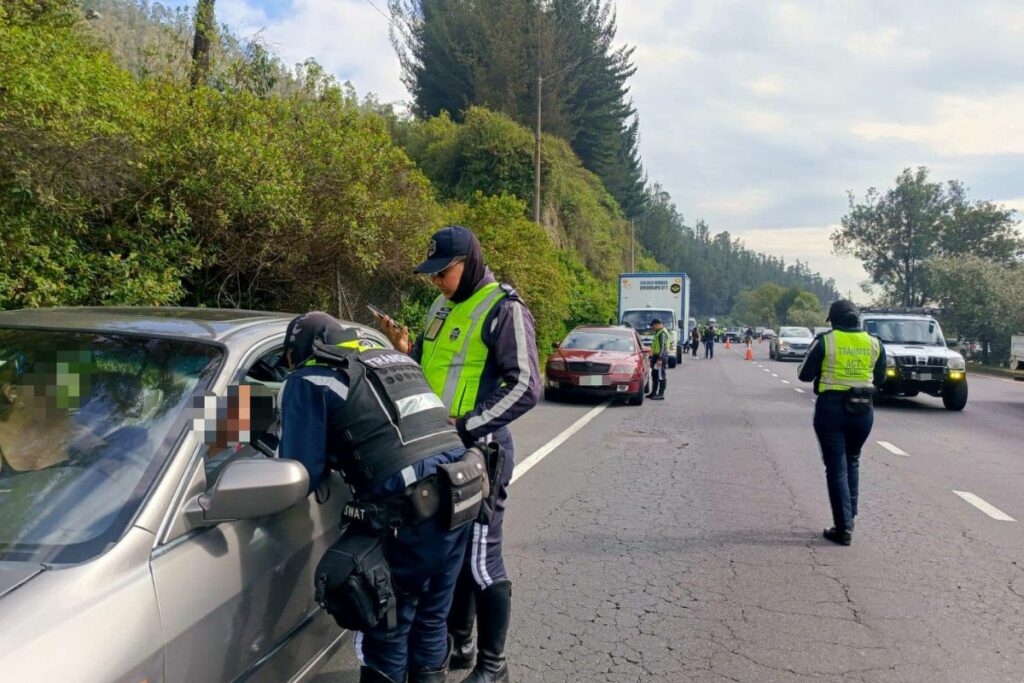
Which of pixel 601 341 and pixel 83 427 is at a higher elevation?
pixel 83 427

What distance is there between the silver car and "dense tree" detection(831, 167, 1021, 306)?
7020 cm

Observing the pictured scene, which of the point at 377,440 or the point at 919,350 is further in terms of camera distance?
the point at 919,350

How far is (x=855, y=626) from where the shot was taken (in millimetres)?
4160

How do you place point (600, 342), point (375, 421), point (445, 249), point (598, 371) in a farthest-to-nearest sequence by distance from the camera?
point (600, 342) → point (598, 371) → point (445, 249) → point (375, 421)

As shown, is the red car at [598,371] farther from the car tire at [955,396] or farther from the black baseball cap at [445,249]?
the black baseball cap at [445,249]

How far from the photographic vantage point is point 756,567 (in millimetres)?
5125

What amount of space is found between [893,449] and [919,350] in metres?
5.89

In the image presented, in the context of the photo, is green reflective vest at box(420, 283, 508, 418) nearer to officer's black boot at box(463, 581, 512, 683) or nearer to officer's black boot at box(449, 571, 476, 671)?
officer's black boot at box(463, 581, 512, 683)

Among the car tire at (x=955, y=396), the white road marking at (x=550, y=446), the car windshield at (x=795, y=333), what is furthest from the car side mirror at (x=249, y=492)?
the car windshield at (x=795, y=333)

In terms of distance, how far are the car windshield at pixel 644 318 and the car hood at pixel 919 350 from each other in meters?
10.5

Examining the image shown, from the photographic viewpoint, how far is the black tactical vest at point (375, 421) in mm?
2391

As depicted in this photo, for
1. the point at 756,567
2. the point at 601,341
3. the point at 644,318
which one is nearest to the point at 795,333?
the point at 644,318

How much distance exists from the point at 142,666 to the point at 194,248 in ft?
27.5

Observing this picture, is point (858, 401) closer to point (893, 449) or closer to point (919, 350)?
point (893, 449)
